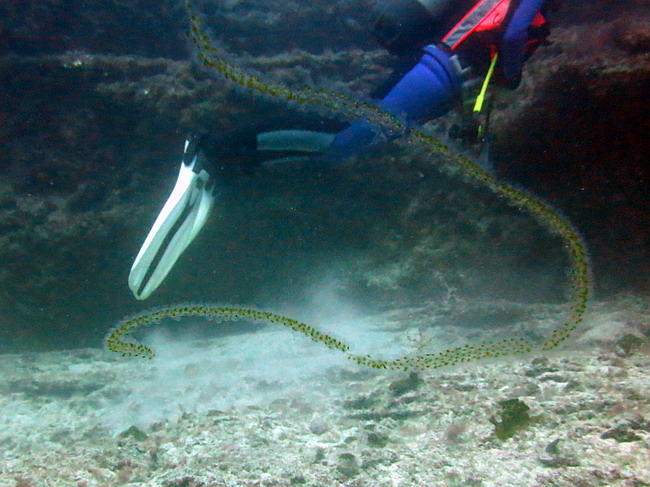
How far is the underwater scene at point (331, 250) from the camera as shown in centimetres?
244

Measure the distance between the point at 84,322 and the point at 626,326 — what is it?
22.7ft

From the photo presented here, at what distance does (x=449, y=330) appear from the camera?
15.8 ft

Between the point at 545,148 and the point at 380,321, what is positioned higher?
the point at 545,148

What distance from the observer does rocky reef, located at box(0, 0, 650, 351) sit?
404 centimetres

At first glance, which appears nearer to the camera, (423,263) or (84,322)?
(423,263)

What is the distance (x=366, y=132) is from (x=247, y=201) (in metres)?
1.97

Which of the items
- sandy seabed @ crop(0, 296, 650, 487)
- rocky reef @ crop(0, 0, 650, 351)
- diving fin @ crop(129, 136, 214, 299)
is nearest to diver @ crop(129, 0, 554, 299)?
diving fin @ crop(129, 136, 214, 299)

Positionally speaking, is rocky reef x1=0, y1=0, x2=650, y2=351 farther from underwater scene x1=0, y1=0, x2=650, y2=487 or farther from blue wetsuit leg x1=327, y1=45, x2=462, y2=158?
blue wetsuit leg x1=327, y1=45, x2=462, y2=158

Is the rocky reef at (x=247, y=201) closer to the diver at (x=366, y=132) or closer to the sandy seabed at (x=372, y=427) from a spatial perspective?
the diver at (x=366, y=132)

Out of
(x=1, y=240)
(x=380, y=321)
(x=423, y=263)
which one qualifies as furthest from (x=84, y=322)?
(x=423, y=263)

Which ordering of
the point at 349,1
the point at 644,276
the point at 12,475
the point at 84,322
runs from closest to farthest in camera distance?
1. the point at 12,475
2. the point at 644,276
3. the point at 84,322
4. the point at 349,1

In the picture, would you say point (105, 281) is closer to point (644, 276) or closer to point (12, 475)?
point (12, 475)

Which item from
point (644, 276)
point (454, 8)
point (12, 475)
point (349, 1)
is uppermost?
point (349, 1)

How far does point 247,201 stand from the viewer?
16.1ft
